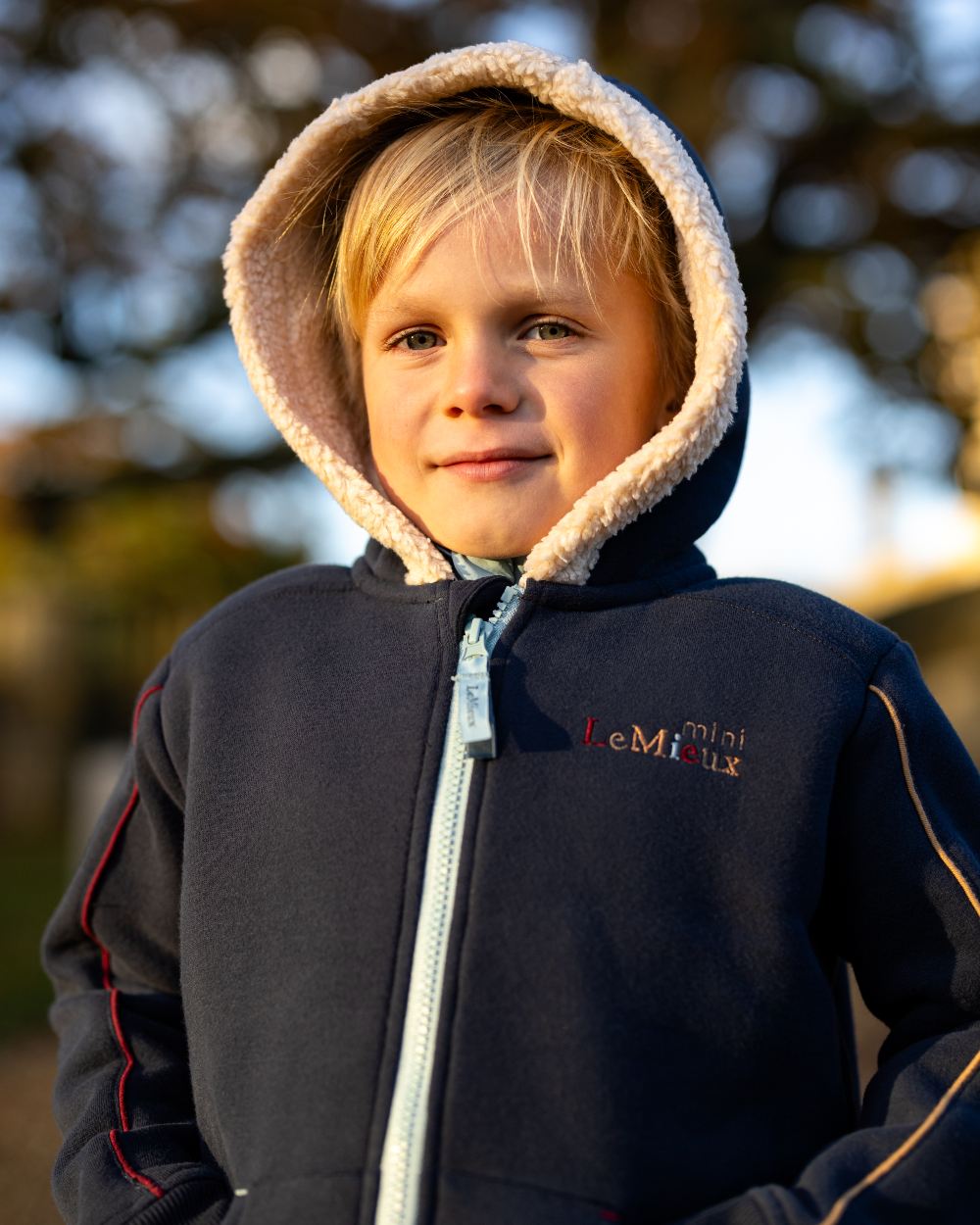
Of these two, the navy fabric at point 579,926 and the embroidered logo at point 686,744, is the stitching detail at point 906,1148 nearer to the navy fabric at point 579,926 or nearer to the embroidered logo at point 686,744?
the navy fabric at point 579,926

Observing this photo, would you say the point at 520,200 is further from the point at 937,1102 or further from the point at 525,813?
the point at 937,1102

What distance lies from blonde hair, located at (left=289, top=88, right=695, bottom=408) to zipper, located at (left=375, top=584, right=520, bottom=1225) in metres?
0.52

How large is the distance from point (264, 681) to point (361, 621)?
16cm

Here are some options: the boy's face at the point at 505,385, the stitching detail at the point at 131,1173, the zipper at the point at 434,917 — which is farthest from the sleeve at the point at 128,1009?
the boy's face at the point at 505,385

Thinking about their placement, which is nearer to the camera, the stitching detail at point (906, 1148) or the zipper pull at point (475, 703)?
the stitching detail at point (906, 1148)

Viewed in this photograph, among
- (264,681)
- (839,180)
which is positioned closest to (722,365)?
(264,681)

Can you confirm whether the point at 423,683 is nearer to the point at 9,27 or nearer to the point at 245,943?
the point at 245,943

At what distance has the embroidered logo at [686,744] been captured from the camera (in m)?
1.64

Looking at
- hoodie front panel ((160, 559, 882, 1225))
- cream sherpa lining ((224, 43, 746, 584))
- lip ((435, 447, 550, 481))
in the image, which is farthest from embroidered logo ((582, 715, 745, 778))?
lip ((435, 447, 550, 481))

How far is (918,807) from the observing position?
164 centimetres

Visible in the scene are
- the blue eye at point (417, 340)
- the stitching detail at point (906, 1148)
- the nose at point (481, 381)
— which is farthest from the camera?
the blue eye at point (417, 340)

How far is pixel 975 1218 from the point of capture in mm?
1520

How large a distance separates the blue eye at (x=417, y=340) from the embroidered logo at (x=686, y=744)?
1.98ft

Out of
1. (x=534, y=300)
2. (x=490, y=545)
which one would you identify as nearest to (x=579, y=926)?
(x=490, y=545)
